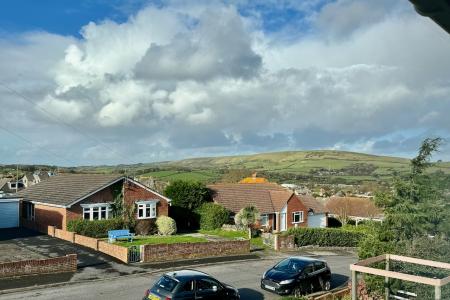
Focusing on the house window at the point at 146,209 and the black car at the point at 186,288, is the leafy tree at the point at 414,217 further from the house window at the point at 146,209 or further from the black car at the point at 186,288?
the house window at the point at 146,209

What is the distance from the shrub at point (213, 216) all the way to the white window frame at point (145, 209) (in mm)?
5025

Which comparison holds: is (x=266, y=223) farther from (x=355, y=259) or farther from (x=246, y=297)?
(x=246, y=297)

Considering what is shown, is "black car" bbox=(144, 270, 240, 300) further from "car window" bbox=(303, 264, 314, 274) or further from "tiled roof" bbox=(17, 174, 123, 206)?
"tiled roof" bbox=(17, 174, 123, 206)

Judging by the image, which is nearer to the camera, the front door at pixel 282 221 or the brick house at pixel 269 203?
the brick house at pixel 269 203

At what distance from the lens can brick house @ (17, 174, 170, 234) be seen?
112ft

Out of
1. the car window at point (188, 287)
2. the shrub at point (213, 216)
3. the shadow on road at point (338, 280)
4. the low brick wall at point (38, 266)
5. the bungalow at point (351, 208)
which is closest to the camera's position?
the car window at point (188, 287)

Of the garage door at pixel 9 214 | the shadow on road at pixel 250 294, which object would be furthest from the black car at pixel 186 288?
the garage door at pixel 9 214

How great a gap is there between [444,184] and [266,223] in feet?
91.5

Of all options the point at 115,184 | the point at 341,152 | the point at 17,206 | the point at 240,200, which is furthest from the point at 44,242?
the point at 341,152

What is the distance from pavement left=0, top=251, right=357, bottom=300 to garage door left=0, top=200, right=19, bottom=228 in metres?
19.4

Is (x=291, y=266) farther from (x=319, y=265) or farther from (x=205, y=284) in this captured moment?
(x=205, y=284)

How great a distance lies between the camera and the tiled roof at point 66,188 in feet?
114

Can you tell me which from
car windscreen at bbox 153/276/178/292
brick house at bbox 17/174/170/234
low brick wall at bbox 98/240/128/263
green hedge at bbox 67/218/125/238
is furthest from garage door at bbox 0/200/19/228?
car windscreen at bbox 153/276/178/292

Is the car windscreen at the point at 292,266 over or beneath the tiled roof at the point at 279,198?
beneath
